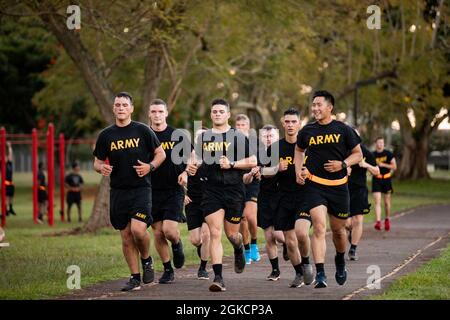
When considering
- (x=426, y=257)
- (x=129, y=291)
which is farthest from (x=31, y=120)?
(x=129, y=291)

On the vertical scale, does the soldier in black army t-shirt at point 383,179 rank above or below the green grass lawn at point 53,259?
above

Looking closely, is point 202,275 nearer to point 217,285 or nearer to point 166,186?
point 166,186

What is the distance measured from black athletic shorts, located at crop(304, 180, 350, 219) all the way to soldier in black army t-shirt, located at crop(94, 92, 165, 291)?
78.5 inches

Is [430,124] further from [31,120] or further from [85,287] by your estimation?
[85,287]

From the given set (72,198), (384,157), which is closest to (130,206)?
(384,157)

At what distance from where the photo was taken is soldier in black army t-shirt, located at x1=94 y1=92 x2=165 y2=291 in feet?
48.0

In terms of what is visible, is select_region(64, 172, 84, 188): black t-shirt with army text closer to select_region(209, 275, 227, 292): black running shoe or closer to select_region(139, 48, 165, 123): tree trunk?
select_region(139, 48, 165, 123): tree trunk

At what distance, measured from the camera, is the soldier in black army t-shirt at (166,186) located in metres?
16.1

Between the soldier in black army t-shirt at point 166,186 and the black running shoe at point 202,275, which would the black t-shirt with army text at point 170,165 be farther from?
the black running shoe at point 202,275

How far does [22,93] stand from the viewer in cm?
5894

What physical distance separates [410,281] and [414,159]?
5519 cm

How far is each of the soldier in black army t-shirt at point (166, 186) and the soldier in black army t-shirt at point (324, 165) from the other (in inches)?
88.4

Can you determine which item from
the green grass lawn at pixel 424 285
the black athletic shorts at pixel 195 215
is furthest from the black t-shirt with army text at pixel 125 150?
the green grass lawn at pixel 424 285

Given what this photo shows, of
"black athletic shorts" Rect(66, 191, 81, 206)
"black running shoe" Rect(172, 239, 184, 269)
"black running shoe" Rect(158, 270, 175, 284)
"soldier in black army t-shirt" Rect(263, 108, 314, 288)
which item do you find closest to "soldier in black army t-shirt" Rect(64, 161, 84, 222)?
"black athletic shorts" Rect(66, 191, 81, 206)
